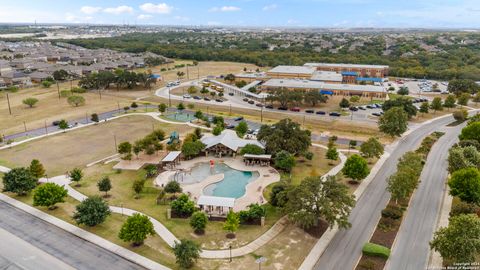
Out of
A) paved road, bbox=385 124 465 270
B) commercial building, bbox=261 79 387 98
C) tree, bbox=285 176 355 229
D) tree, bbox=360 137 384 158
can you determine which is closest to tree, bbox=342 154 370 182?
paved road, bbox=385 124 465 270

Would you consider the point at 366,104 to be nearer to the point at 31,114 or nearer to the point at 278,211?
the point at 278,211

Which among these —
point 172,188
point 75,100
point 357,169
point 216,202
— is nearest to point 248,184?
point 216,202

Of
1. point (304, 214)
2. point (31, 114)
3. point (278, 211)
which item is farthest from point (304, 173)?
point (31, 114)

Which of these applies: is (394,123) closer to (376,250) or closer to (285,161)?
(285,161)

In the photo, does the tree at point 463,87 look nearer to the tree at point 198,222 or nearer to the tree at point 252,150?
the tree at point 252,150

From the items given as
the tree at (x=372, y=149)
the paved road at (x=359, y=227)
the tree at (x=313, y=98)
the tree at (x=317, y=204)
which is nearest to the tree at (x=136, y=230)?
the tree at (x=317, y=204)

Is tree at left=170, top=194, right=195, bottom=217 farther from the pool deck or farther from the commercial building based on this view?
the commercial building
